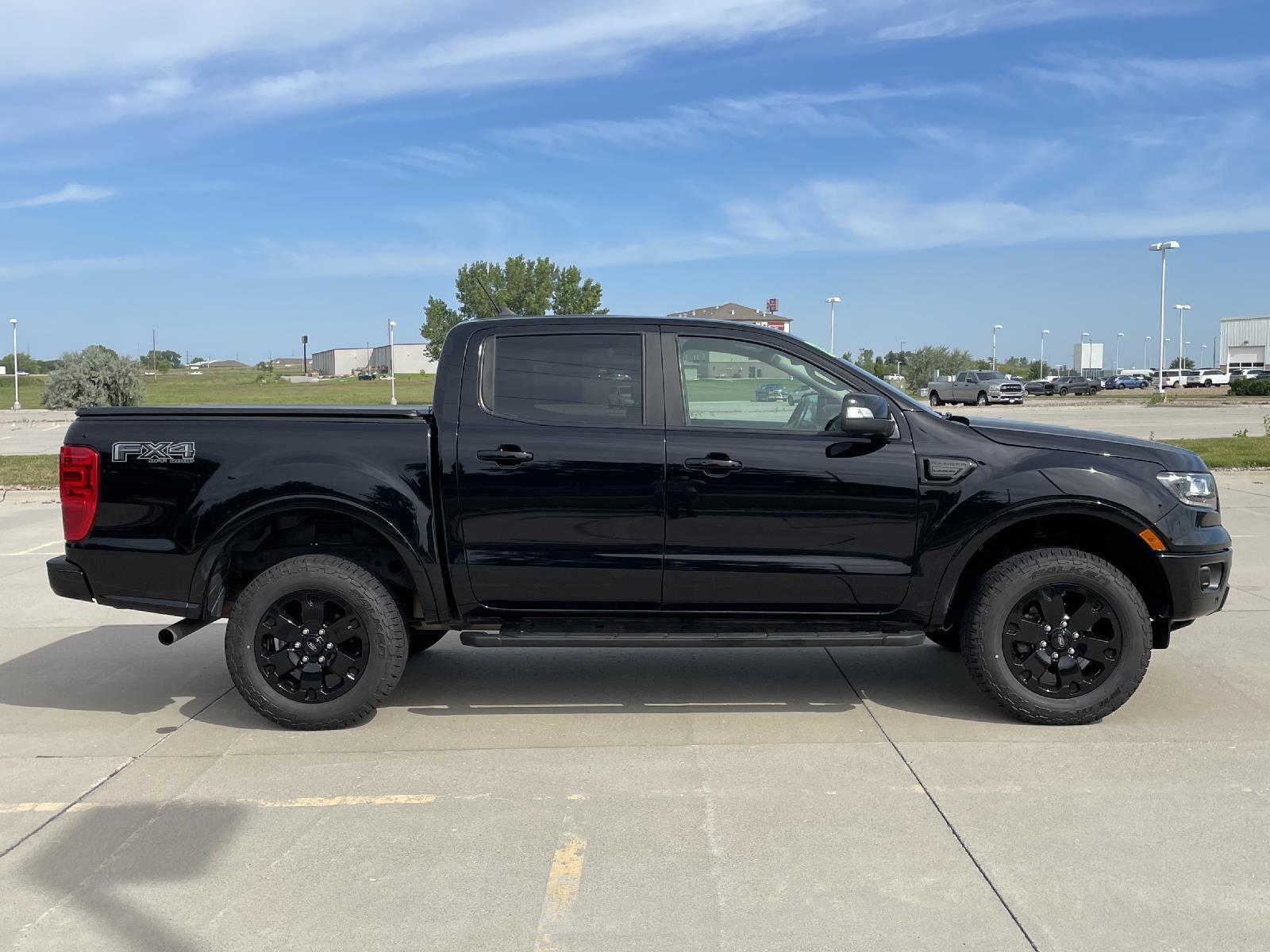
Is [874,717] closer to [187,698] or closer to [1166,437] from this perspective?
[187,698]

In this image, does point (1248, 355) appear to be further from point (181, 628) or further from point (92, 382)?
point (181, 628)

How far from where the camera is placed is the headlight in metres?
4.97

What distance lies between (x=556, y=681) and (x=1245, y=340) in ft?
506

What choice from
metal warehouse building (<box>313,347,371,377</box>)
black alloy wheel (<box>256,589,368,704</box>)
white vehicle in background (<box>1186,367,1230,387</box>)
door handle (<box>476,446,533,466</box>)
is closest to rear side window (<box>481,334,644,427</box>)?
door handle (<box>476,446,533,466</box>)

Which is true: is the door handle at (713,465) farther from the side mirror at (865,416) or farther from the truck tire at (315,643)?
the truck tire at (315,643)

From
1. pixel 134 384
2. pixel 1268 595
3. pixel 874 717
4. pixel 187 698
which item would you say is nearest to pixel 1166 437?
pixel 1268 595

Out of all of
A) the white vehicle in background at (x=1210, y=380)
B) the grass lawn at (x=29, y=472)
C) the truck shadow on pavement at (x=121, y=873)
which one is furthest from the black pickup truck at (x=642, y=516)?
the white vehicle in background at (x=1210, y=380)

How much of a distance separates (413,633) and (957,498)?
3.15 metres

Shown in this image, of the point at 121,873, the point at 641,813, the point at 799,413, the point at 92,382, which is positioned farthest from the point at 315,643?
the point at 92,382

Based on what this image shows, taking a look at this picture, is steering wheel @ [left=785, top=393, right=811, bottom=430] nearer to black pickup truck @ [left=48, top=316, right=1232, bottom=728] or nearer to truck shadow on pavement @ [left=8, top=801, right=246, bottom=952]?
black pickup truck @ [left=48, top=316, right=1232, bottom=728]

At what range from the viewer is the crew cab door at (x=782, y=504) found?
4.89 meters

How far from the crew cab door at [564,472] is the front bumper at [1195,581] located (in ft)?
7.60

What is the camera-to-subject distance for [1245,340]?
138125 millimetres

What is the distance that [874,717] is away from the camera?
17.2ft
